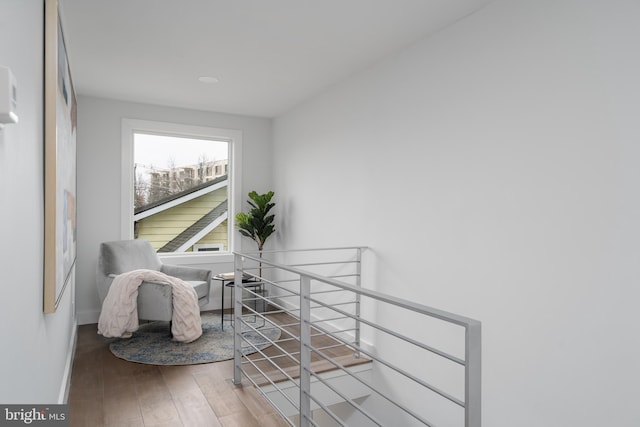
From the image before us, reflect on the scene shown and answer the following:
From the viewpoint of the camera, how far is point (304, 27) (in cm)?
287

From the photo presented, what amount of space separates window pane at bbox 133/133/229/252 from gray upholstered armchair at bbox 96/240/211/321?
0.53m

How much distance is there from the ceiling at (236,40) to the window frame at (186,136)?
21.3 inches

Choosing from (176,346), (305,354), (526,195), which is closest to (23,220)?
(305,354)

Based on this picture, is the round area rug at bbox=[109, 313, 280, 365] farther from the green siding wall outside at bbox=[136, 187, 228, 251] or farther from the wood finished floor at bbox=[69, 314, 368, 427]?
Result: the green siding wall outside at bbox=[136, 187, 228, 251]

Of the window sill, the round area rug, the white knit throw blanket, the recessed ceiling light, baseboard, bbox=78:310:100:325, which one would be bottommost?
the round area rug

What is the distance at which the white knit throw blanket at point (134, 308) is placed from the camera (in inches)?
143

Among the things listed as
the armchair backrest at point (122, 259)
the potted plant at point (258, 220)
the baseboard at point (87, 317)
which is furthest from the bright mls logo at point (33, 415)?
the potted plant at point (258, 220)

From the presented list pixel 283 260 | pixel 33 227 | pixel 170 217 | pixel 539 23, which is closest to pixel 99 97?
pixel 170 217

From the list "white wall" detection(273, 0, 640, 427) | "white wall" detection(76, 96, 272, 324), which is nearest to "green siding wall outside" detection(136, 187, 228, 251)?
"white wall" detection(76, 96, 272, 324)

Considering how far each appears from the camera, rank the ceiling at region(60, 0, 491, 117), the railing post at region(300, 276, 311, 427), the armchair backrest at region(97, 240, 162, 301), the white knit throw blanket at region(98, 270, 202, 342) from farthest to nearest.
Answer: the armchair backrest at region(97, 240, 162, 301) < the white knit throw blanket at region(98, 270, 202, 342) < the ceiling at region(60, 0, 491, 117) < the railing post at region(300, 276, 311, 427)

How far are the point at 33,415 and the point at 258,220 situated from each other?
156 inches

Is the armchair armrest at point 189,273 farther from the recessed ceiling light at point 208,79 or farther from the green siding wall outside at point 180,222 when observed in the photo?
the recessed ceiling light at point 208,79

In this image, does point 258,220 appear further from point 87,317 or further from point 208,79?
point 87,317

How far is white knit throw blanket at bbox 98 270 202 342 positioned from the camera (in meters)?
3.64
